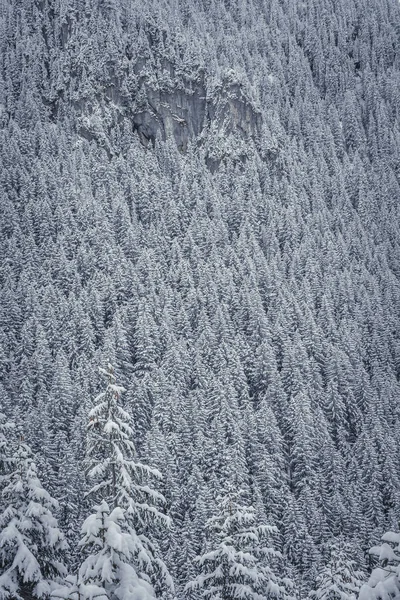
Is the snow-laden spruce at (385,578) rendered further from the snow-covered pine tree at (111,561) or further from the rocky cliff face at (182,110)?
the rocky cliff face at (182,110)

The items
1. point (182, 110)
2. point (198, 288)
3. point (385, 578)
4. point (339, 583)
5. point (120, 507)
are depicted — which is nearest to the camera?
point (385, 578)

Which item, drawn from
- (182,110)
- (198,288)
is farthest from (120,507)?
(182,110)

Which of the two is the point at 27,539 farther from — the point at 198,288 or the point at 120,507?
the point at 198,288

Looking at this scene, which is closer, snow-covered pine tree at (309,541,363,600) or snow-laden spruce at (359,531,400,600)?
snow-laden spruce at (359,531,400,600)

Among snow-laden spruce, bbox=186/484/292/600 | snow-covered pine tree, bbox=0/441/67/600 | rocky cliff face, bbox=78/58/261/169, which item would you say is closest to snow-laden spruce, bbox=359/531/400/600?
snow-laden spruce, bbox=186/484/292/600

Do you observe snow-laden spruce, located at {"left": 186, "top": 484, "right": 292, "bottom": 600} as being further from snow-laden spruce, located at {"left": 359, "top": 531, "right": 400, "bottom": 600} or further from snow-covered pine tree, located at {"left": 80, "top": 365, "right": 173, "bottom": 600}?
snow-laden spruce, located at {"left": 359, "top": 531, "right": 400, "bottom": 600}

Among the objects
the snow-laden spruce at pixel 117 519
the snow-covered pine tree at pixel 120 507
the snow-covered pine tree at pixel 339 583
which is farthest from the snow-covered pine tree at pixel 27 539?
the snow-covered pine tree at pixel 339 583
